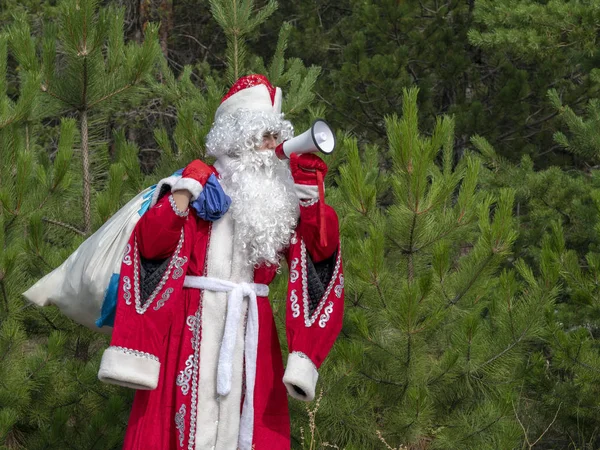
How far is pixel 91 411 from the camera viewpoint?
4992mm

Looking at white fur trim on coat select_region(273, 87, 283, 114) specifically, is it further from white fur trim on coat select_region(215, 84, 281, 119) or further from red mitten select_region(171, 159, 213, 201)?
red mitten select_region(171, 159, 213, 201)

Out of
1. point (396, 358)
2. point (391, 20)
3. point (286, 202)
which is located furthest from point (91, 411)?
point (391, 20)

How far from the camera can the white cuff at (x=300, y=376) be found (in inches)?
140

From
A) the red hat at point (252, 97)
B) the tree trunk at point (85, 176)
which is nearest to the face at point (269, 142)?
the red hat at point (252, 97)

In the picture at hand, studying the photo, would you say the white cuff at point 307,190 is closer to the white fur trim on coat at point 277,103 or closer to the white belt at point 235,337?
the white belt at point 235,337

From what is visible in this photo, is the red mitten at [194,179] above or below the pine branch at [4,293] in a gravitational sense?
above

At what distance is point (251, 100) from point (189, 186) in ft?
1.95

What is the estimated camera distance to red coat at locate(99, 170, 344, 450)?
3.45 m

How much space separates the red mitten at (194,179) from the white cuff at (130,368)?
0.59 m

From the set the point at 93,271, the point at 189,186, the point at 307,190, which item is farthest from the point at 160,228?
the point at 307,190

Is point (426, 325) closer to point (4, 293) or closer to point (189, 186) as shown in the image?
point (189, 186)

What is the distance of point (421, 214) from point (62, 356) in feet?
6.76

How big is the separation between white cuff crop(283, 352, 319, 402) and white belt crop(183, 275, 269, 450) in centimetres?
13

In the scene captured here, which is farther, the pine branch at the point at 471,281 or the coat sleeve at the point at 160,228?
the pine branch at the point at 471,281
